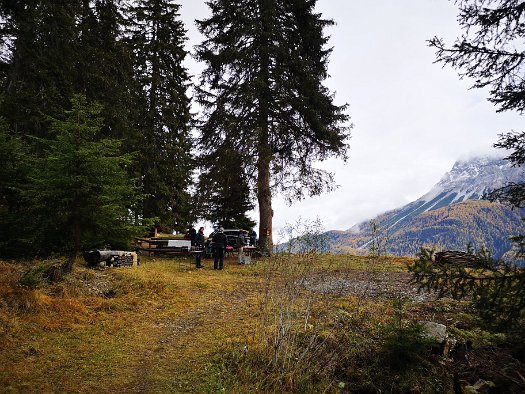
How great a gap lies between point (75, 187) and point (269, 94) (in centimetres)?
1093

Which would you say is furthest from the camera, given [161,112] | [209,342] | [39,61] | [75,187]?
[161,112]

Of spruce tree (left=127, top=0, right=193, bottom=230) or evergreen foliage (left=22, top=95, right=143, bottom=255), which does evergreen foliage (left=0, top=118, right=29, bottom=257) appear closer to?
evergreen foliage (left=22, top=95, right=143, bottom=255)

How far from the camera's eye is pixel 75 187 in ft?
25.9

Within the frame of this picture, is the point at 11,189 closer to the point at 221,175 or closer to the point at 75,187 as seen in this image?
the point at 75,187

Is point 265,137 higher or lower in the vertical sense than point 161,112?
lower

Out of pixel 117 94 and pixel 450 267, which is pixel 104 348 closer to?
pixel 450 267

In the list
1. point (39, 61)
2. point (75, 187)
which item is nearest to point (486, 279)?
point (75, 187)

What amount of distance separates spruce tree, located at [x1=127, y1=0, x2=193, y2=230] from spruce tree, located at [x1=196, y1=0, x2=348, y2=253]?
4.22 meters

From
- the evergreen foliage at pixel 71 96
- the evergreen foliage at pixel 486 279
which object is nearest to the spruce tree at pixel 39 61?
the evergreen foliage at pixel 71 96

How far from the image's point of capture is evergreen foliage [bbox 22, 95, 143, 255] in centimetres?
775

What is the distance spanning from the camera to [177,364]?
4.98 meters

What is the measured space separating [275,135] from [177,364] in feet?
44.2

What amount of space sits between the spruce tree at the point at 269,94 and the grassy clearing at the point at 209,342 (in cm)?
936

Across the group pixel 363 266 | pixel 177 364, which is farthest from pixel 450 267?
pixel 363 266
